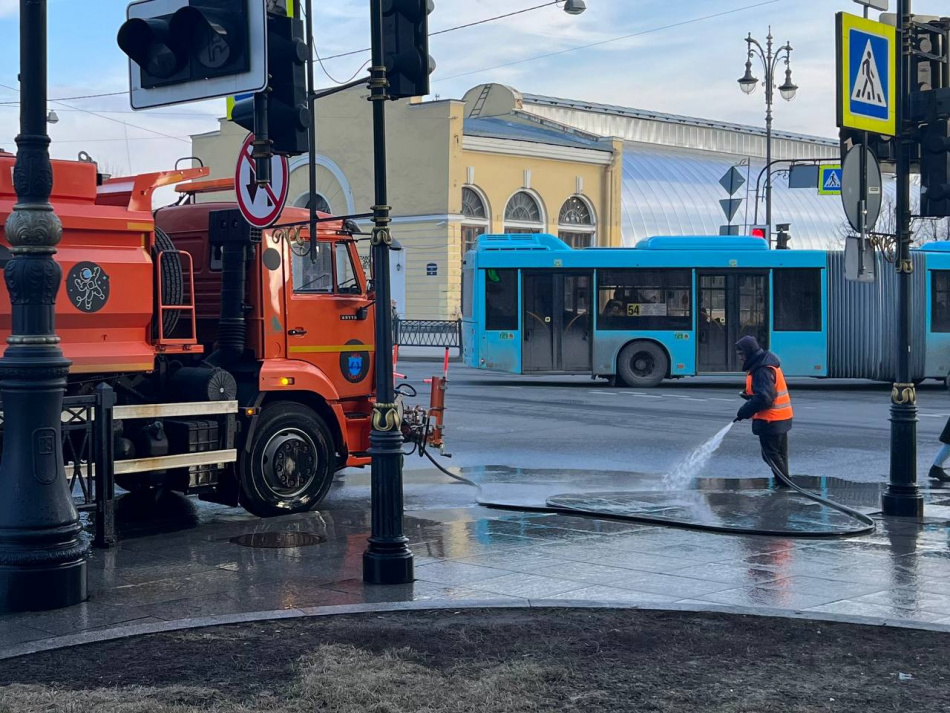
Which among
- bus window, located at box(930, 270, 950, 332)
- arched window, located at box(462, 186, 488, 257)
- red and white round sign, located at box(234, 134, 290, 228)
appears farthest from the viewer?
arched window, located at box(462, 186, 488, 257)

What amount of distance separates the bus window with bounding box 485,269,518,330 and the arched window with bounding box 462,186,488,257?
58.0 ft

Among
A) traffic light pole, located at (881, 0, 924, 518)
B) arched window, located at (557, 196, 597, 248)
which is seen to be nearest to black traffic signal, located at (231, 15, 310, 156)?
traffic light pole, located at (881, 0, 924, 518)

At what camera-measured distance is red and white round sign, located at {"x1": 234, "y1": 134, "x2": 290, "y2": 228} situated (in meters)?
10.2

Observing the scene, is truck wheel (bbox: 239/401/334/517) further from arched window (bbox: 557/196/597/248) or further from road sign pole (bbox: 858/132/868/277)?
arched window (bbox: 557/196/597/248)

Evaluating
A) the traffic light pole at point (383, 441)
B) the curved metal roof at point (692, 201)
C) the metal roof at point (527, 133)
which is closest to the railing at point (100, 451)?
the traffic light pole at point (383, 441)

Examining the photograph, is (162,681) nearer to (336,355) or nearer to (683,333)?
(336,355)

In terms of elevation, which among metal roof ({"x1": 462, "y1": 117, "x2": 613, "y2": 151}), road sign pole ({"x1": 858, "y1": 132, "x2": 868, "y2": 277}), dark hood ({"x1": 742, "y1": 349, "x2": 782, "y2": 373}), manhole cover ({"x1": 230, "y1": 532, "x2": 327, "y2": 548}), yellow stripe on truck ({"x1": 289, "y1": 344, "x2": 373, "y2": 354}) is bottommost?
manhole cover ({"x1": 230, "y1": 532, "x2": 327, "y2": 548})

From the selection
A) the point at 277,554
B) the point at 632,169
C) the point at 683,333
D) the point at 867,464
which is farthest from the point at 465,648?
the point at 632,169

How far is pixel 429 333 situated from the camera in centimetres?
4353

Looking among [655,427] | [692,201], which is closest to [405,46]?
[655,427]

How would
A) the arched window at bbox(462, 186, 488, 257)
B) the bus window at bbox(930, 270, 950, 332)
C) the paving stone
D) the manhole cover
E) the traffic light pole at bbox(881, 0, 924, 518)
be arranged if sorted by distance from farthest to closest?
1. the arched window at bbox(462, 186, 488, 257)
2. the bus window at bbox(930, 270, 950, 332)
3. the traffic light pole at bbox(881, 0, 924, 518)
4. the manhole cover
5. the paving stone

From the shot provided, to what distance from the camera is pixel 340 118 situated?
4722 centimetres

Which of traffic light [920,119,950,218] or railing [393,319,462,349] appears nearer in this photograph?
traffic light [920,119,950,218]

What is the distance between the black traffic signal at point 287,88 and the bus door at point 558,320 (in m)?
20.0
